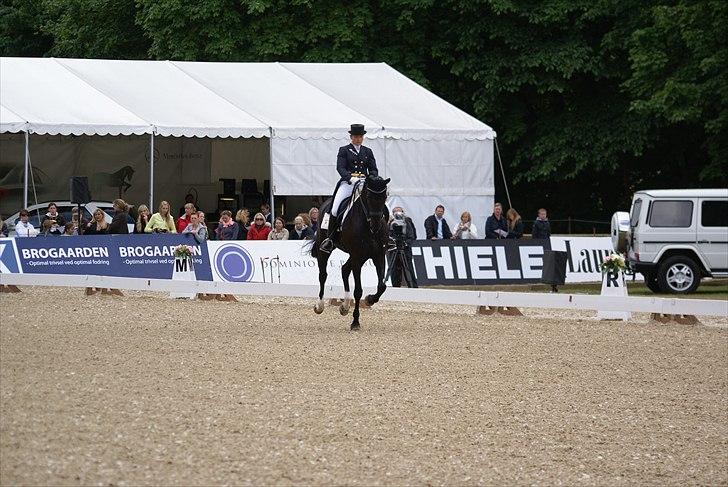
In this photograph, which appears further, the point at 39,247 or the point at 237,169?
the point at 237,169

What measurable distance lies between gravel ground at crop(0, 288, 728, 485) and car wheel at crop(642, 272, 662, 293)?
30.5ft

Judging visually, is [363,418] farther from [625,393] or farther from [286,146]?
[286,146]

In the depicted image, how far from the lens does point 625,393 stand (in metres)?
15.8

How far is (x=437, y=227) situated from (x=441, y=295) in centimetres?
832

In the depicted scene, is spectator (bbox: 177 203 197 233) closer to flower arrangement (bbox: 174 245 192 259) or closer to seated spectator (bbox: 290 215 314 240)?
seated spectator (bbox: 290 215 314 240)

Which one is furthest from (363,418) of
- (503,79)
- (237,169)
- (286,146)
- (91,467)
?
(503,79)

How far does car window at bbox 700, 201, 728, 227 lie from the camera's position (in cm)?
3088

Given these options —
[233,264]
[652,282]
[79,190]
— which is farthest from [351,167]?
[652,282]

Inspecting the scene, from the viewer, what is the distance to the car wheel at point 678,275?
99.7 feet

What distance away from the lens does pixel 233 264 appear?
87.7 feet

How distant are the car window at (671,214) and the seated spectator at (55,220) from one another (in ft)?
40.7

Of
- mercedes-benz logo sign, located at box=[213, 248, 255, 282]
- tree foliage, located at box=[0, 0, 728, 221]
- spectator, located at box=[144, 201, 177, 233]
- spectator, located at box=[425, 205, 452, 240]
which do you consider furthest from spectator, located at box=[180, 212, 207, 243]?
tree foliage, located at box=[0, 0, 728, 221]

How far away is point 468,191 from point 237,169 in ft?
23.2

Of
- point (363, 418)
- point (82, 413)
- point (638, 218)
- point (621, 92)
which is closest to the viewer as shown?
point (82, 413)
